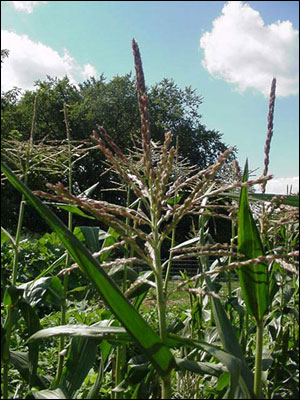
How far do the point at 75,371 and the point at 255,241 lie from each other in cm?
73

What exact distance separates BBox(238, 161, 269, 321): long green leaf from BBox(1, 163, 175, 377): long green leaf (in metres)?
0.30

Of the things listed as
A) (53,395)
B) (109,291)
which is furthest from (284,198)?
(53,395)

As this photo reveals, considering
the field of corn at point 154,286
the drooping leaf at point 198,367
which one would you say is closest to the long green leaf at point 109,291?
the field of corn at point 154,286

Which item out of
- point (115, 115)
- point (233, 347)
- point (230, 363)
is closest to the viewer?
point (230, 363)

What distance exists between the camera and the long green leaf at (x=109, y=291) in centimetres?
91

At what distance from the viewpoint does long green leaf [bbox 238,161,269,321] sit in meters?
1.06

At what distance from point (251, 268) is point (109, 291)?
1.31 feet

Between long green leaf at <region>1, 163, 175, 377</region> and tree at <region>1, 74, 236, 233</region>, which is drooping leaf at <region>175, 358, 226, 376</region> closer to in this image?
long green leaf at <region>1, 163, 175, 377</region>

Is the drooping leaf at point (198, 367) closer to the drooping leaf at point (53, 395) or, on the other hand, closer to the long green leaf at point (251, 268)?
the long green leaf at point (251, 268)

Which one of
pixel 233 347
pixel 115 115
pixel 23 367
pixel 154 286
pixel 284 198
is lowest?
pixel 23 367

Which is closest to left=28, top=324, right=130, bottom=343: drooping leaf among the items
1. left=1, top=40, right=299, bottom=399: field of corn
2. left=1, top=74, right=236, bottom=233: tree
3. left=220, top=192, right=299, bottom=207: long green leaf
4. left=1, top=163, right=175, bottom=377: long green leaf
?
left=1, top=40, right=299, bottom=399: field of corn

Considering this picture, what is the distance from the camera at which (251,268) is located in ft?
3.57

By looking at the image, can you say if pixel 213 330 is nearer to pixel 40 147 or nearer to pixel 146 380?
pixel 146 380

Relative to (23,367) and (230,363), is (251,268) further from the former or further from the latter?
(23,367)
